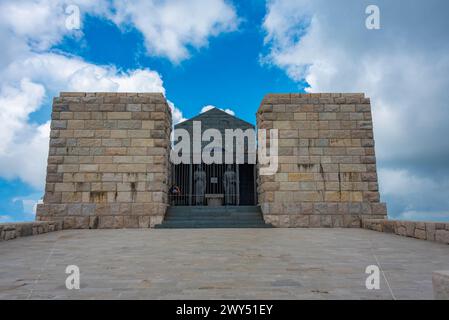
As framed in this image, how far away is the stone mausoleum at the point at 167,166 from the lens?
10.6 metres

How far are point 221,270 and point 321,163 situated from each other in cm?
814

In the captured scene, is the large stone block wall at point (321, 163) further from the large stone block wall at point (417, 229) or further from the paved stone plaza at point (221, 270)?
the paved stone plaza at point (221, 270)

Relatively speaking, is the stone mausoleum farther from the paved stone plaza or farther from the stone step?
the paved stone plaza

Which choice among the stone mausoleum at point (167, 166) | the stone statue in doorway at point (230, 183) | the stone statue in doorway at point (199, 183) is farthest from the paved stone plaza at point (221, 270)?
the stone statue in doorway at point (230, 183)

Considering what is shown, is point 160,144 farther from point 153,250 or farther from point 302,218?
point 153,250

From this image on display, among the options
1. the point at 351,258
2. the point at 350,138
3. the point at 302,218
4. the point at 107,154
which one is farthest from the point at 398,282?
the point at 107,154

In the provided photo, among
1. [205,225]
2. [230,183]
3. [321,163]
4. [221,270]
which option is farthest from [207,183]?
[221,270]

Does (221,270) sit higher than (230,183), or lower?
lower

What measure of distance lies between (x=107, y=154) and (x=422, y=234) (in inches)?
365

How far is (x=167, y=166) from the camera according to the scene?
1171cm

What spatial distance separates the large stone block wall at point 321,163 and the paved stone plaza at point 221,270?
4735 millimetres

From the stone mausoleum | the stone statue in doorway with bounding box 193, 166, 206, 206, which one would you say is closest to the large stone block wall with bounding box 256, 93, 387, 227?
the stone mausoleum

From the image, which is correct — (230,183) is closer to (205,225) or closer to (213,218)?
(213,218)

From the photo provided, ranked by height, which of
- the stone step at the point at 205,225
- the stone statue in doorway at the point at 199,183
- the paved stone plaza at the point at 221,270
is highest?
the stone statue in doorway at the point at 199,183
